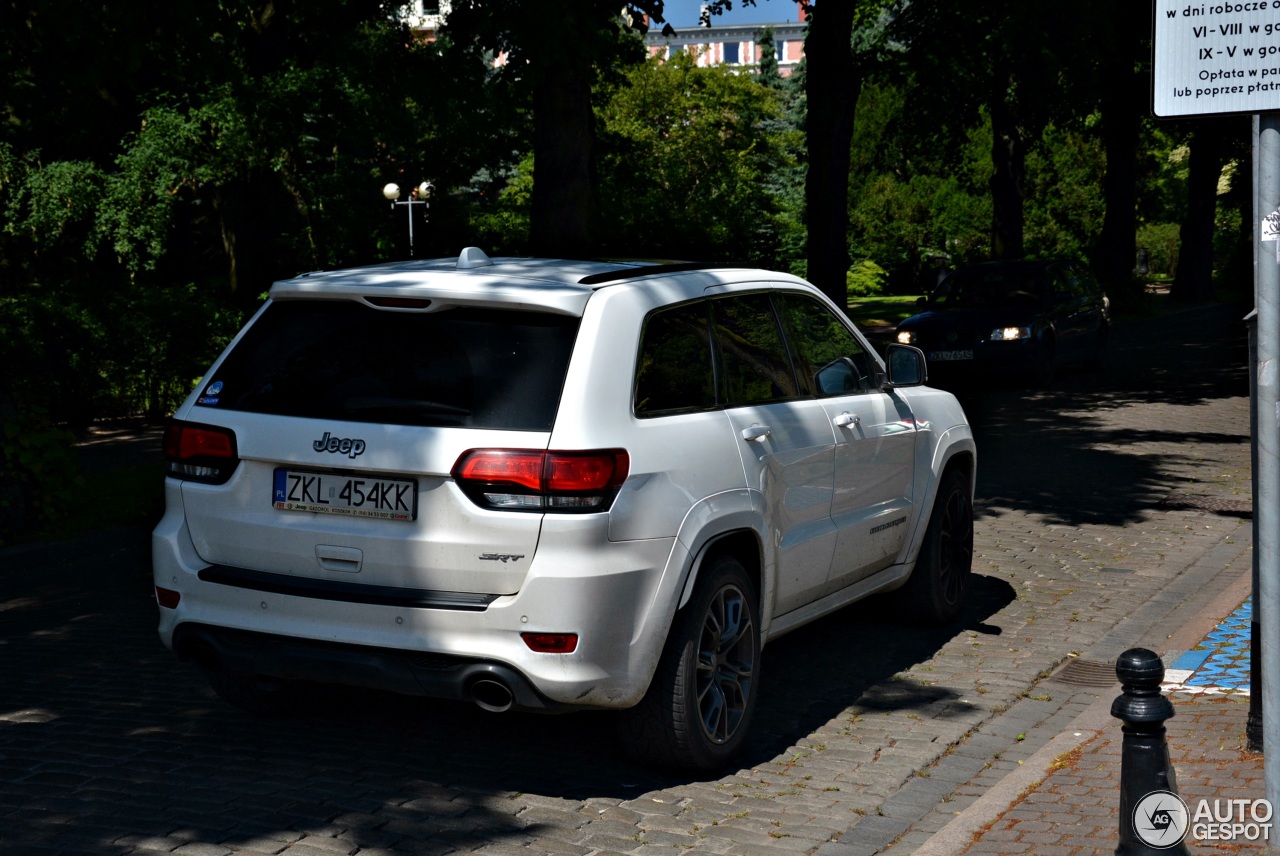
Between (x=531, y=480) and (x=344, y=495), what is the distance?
2.32 ft

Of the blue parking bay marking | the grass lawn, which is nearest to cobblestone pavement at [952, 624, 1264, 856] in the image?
the blue parking bay marking

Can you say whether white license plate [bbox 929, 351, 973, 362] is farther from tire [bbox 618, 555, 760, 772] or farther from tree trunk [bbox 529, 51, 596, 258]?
tire [bbox 618, 555, 760, 772]

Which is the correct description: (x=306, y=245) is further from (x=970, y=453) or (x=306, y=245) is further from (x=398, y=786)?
(x=398, y=786)

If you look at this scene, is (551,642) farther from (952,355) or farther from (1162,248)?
(1162,248)

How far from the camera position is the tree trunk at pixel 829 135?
23141 mm

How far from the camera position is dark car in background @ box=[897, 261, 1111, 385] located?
21375 millimetres

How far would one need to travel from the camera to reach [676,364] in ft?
19.0

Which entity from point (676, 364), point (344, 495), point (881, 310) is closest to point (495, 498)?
point (344, 495)

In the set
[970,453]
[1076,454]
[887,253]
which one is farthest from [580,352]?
[887,253]

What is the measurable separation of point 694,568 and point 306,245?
875 inches

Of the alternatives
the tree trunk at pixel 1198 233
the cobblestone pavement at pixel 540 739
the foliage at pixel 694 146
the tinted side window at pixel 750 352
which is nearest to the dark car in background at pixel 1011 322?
the foliage at pixel 694 146

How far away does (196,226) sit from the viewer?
31.9 m

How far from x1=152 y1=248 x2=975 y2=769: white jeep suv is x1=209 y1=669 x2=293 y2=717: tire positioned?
0.10ft

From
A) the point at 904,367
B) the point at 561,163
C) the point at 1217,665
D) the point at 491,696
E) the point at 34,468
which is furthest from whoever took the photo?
the point at 561,163
